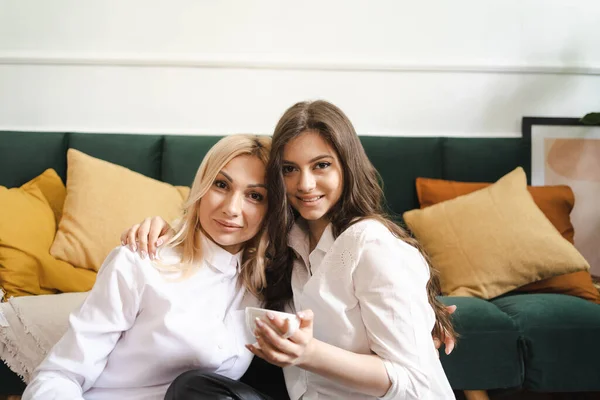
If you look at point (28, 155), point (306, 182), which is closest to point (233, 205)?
point (306, 182)

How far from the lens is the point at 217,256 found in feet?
4.68

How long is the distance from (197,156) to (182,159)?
71 mm

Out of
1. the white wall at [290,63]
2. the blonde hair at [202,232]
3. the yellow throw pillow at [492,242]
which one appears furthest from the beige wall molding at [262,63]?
the blonde hair at [202,232]

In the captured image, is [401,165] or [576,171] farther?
[576,171]

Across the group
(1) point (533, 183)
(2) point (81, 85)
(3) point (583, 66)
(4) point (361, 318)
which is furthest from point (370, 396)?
(3) point (583, 66)

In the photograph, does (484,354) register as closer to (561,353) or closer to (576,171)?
(561,353)

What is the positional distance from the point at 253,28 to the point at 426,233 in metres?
1.36

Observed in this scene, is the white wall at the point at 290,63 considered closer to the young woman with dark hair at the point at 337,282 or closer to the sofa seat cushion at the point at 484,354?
the sofa seat cushion at the point at 484,354

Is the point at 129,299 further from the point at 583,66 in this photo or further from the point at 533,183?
the point at 583,66

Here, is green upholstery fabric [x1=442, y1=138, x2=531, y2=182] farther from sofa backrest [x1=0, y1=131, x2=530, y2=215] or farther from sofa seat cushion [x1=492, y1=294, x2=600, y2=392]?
sofa seat cushion [x1=492, y1=294, x2=600, y2=392]

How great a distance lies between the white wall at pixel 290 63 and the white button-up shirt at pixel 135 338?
161 centimetres

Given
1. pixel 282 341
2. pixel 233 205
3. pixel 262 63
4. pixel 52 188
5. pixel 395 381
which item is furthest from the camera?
pixel 262 63

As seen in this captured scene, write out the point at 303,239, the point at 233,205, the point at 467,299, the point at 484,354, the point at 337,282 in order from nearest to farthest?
the point at 337,282 < the point at 233,205 < the point at 303,239 < the point at 484,354 < the point at 467,299

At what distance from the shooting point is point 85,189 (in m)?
2.27
